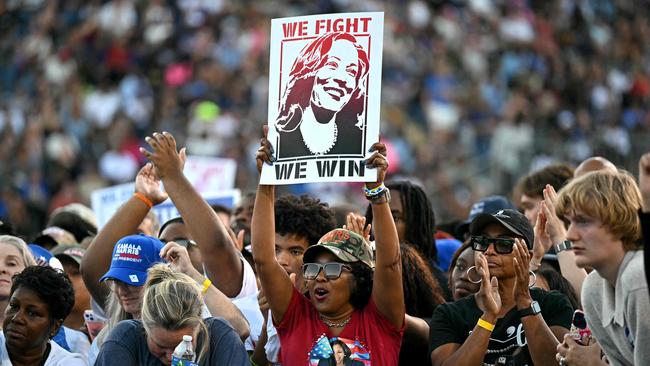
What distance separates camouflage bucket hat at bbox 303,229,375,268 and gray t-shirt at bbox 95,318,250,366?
50cm

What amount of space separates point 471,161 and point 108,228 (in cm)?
1036

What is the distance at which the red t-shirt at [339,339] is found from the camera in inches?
215

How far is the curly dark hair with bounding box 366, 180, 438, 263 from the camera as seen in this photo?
23.0ft

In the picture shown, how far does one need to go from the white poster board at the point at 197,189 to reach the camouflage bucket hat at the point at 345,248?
2967 mm

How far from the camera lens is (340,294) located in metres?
5.52

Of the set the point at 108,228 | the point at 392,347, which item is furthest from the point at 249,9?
the point at 392,347

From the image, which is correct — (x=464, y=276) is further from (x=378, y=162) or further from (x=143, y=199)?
(x=143, y=199)

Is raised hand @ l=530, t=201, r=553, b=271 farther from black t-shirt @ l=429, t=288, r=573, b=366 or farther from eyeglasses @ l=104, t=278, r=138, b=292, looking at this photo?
eyeglasses @ l=104, t=278, r=138, b=292

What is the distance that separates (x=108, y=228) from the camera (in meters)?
6.54

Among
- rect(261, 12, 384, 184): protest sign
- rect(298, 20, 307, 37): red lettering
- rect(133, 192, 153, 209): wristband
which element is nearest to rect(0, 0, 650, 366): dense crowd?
rect(133, 192, 153, 209): wristband

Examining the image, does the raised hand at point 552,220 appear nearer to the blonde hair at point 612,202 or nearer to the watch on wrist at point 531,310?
the watch on wrist at point 531,310

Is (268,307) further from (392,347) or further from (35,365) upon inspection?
(35,365)

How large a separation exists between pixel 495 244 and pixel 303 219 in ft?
3.74

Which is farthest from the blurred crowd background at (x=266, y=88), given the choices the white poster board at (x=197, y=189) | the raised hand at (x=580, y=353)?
the raised hand at (x=580, y=353)
